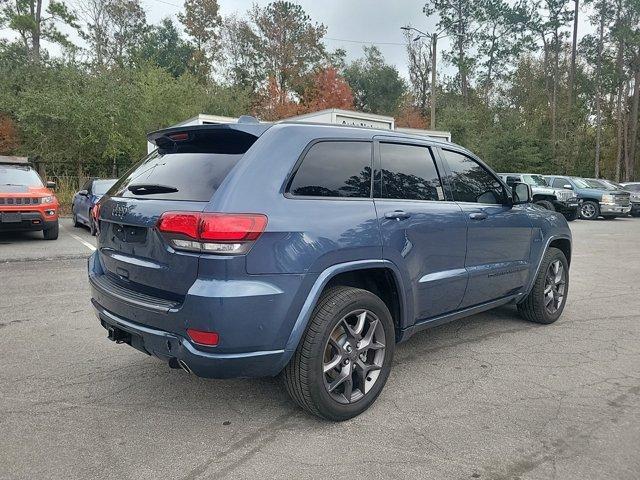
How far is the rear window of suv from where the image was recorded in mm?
2812

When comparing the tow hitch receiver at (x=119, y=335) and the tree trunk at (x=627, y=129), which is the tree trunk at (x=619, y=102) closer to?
the tree trunk at (x=627, y=129)

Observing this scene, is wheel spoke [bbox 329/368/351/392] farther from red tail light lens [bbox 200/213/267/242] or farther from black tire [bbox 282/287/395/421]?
red tail light lens [bbox 200/213/267/242]

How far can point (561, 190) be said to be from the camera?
63.3 feet

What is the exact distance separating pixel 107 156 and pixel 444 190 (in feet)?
55.9

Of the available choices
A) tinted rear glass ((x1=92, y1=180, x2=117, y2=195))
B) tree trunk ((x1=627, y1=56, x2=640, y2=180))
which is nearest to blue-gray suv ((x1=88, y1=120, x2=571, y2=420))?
tinted rear glass ((x1=92, y1=180, x2=117, y2=195))

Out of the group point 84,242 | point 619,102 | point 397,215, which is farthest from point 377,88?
point 397,215

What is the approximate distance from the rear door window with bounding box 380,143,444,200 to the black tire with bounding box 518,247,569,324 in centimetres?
181

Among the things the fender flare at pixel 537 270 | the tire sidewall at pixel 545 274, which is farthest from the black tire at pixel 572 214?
the fender flare at pixel 537 270

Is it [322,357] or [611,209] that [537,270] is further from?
[611,209]

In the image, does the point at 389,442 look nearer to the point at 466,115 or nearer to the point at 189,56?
the point at 466,115

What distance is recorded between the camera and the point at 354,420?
3.06 metres

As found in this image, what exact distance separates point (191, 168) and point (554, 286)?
398 cm

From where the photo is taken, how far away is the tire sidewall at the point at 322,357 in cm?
283

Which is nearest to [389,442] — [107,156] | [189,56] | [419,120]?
[107,156]
